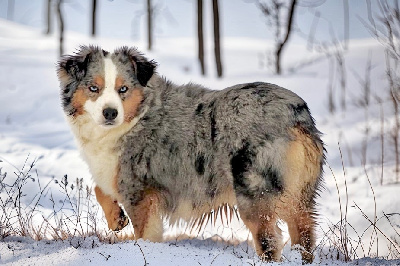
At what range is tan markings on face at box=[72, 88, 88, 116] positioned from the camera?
4.64 m

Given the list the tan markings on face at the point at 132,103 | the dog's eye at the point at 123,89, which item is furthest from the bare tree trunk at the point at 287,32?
the dog's eye at the point at 123,89

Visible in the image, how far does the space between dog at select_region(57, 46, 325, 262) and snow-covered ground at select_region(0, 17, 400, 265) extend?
0.28 metres

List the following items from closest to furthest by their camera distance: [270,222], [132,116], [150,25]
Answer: [270,222], [132,116], [150,25]

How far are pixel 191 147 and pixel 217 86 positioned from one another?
11.0 meters

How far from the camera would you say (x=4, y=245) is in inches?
169

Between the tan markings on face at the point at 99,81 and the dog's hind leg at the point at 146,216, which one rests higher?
the tan markings on face at the point at 99,81

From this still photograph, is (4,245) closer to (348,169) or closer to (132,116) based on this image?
(132,116)

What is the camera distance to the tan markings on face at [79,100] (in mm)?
4641

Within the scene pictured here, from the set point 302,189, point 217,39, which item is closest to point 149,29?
point 217,39

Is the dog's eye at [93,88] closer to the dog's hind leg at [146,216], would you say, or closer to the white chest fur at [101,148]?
the white chest fur at [101,148]

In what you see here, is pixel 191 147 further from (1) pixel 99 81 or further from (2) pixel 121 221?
(2) pixel 121 221

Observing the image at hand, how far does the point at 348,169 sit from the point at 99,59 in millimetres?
5529

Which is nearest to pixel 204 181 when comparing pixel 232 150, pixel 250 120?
pixel 232 150

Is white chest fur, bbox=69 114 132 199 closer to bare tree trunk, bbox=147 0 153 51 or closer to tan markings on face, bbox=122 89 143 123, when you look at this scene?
tan markings on face, bbox=122 89 143 123
